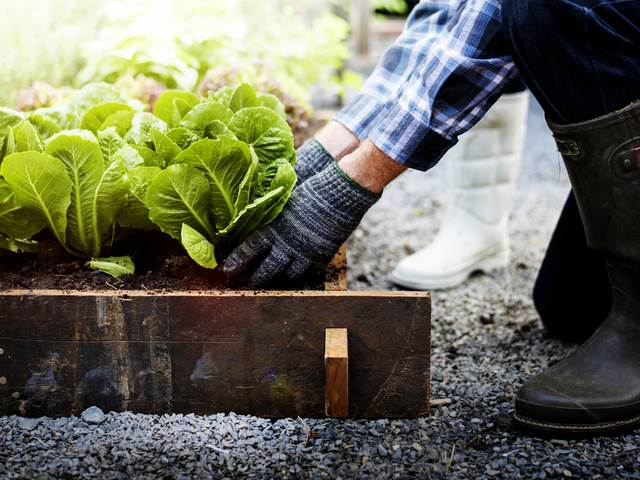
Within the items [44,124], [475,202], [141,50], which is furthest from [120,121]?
[475,202]

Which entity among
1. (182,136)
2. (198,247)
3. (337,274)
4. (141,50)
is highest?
(141,50)

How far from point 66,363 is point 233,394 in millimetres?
353

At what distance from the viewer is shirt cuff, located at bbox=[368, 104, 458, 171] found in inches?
64.8

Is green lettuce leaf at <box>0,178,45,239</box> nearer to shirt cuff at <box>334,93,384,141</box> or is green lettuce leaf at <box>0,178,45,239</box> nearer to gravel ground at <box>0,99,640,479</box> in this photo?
gravel ground at <box>0,99,640,479</box>

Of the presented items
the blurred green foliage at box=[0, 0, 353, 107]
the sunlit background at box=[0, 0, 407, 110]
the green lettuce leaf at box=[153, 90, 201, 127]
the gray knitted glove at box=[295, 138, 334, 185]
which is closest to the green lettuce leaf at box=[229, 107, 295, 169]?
the gray knitted glove at box=[295, 138, 334, 185]

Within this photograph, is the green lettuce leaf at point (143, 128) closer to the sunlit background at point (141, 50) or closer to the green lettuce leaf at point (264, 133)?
the green lettuce leaf at point (264, 133)

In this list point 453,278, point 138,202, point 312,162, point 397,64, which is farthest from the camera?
point 453,278

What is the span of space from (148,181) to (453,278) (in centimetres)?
136

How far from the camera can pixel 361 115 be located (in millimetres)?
1959

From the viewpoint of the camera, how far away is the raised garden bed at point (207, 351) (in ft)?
5.11

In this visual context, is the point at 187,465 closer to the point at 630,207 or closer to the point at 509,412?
the point at 509,412

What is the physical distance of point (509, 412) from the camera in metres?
1.71

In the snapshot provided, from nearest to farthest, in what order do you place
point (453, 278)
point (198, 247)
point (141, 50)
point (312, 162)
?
1. point (198, 247)
2. point (312, 162)
3. point (453, 278)
4. point (141, 50)

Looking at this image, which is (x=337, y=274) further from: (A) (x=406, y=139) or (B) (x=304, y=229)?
(A) (x=406, y=139)
